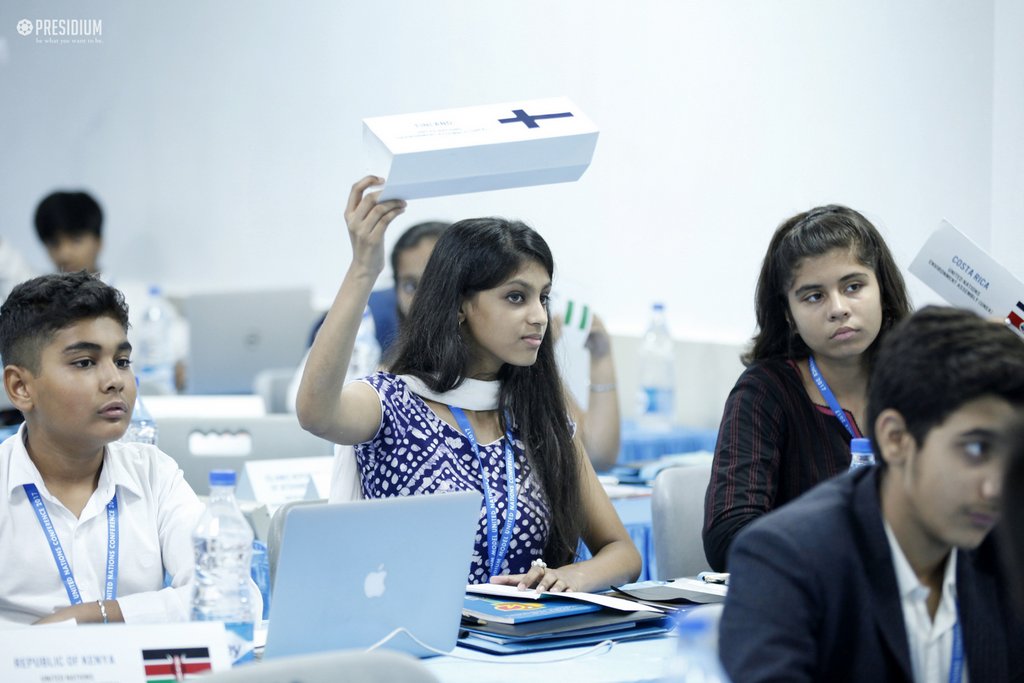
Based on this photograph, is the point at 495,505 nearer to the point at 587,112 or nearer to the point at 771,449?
the point at 771,449

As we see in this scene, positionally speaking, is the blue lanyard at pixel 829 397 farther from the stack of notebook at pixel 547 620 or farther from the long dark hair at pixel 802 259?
the stack of notebook at pixel 547 620

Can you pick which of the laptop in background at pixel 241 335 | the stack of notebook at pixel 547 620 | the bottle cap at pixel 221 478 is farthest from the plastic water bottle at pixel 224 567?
the laptop in background at pixel 241 335

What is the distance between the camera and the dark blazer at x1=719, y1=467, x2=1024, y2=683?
1354 mm

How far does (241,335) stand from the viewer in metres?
5.80

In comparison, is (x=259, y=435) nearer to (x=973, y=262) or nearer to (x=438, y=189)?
(x=438, y=189)

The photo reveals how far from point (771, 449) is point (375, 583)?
106cm

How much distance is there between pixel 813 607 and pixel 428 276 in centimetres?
144

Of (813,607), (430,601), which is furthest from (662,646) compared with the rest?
(813,607)

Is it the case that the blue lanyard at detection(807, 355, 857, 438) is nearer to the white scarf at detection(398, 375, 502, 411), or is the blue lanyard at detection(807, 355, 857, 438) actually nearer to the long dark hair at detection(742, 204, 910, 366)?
the long dark hair at detection(742, 204, 910, 366)

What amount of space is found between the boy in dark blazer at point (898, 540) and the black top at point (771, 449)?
3.20 ft

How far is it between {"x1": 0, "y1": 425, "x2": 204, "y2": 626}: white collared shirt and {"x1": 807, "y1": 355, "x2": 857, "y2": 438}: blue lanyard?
1.31 metres

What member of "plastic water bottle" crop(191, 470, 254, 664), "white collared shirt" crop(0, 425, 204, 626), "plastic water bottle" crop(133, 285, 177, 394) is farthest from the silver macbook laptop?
"plastic water bottle" crop(133, 285, 177, 394)

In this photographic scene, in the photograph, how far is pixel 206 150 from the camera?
7.38 m

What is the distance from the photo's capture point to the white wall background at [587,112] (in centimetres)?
381
